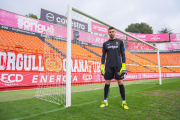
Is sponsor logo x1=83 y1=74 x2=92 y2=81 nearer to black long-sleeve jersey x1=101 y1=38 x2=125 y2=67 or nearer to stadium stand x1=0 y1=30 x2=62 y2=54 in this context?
stadium stand x1=0 y1=30 x2=62 y2=54

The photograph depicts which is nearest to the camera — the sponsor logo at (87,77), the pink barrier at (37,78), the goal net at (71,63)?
the goal net at (71,63)

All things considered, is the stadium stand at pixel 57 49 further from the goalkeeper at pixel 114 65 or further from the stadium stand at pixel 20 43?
the goalkeeper at pixel 114 65

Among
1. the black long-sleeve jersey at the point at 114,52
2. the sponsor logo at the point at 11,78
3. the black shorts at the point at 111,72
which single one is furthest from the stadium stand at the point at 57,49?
the black shorts at the point at 111,72

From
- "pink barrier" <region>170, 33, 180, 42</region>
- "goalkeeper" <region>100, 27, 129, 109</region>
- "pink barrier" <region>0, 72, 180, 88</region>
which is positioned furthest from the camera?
"pink barrier" <region>170, 33, 180, 42</region>

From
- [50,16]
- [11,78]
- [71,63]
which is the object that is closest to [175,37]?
[50,16]

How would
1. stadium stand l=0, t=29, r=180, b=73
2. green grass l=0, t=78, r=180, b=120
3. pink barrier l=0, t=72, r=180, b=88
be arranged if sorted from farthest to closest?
1. pink barrier l=0, t=72, r=180, b=88
2. stadium stand l=0, t=29, r=180, b=73
3. green grass l=0, t=78, r=180, b=120

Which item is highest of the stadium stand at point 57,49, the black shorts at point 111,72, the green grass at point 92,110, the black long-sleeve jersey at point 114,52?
the stadium stand at point 57,49

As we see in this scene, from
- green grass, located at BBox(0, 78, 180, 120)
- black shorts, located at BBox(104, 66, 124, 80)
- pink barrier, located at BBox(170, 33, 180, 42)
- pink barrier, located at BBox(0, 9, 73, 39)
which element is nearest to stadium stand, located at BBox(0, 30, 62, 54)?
pink barrier, located at BBox(0, 9, 73, 39)

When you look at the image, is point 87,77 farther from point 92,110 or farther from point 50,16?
point 50,16

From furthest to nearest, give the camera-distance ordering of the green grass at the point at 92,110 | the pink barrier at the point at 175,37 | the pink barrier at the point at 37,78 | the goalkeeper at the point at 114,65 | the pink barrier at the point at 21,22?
1. the pink barrier at the point at 175,37
2. the pink barrier at the point at 21,22
3. the pink barrier at the point at 37,78
4. the goalkeeper at the point at 114,65
5. the green grass at the point at 92,110


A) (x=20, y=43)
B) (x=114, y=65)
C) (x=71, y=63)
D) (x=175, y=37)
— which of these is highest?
(x=175, y=37)

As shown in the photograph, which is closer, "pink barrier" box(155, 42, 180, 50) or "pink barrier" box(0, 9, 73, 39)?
"pink barrier" box(0, 9, 73, 39)

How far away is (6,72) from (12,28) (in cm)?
663

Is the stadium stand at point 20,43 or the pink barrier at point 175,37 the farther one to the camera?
the pink barrier at point 175,37
